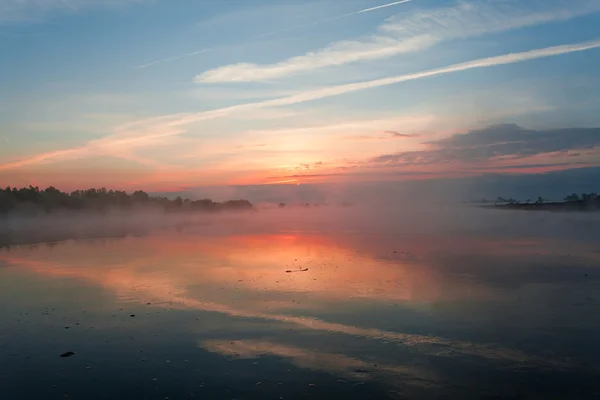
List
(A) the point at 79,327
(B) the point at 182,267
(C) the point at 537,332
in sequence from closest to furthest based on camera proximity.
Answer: (C) the point at 537,332 < (A) the point at 79,327 < (B) the point at 182,267

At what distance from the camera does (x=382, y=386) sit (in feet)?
38.7

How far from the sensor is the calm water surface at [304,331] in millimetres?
12000

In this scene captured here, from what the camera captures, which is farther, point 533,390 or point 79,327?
point 79,327

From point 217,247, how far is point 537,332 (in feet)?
115

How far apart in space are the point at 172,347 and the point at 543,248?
3671cm

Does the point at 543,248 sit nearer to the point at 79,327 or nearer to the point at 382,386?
the point at 382,386

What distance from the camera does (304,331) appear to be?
650 inches

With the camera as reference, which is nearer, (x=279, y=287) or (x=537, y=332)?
(x=537, y=332)

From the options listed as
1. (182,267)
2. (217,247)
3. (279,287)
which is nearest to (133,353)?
(279,287)

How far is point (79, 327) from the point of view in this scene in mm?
17422

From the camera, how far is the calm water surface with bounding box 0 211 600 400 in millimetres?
12000

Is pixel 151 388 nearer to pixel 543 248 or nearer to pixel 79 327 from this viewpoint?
pixel 79 327

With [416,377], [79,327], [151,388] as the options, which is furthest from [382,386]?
[79,327]

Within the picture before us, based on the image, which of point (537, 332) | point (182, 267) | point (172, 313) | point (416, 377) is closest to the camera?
point (416, 377)
